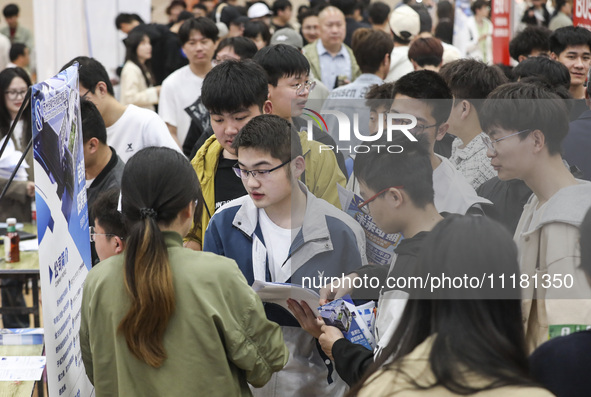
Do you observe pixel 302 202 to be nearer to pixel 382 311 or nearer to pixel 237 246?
pixel 237 246

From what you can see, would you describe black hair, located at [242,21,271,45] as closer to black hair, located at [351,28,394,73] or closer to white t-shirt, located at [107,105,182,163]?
black hair, located at [351,28,394,73]

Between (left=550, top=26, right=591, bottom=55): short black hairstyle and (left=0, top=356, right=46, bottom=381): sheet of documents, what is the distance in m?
3.60

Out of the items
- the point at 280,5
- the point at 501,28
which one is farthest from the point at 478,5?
the point at 501,28

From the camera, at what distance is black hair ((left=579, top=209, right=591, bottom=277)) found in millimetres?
1726

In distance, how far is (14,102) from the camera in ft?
17.5

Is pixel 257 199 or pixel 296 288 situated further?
pixel 257 199

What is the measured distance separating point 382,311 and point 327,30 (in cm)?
524

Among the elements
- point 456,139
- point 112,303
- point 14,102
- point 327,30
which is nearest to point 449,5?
point 327,30

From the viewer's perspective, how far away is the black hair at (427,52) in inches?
222

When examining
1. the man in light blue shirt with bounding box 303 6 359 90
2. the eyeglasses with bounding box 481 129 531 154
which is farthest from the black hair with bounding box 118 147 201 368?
the man in light blue shirt with bounding box 303 6 359 90

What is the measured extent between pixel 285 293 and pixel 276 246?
0.83 ft

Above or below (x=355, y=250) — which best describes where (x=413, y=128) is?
above

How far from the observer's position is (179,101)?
222 inches

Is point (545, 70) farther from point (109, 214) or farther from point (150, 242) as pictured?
point (150, 242)
